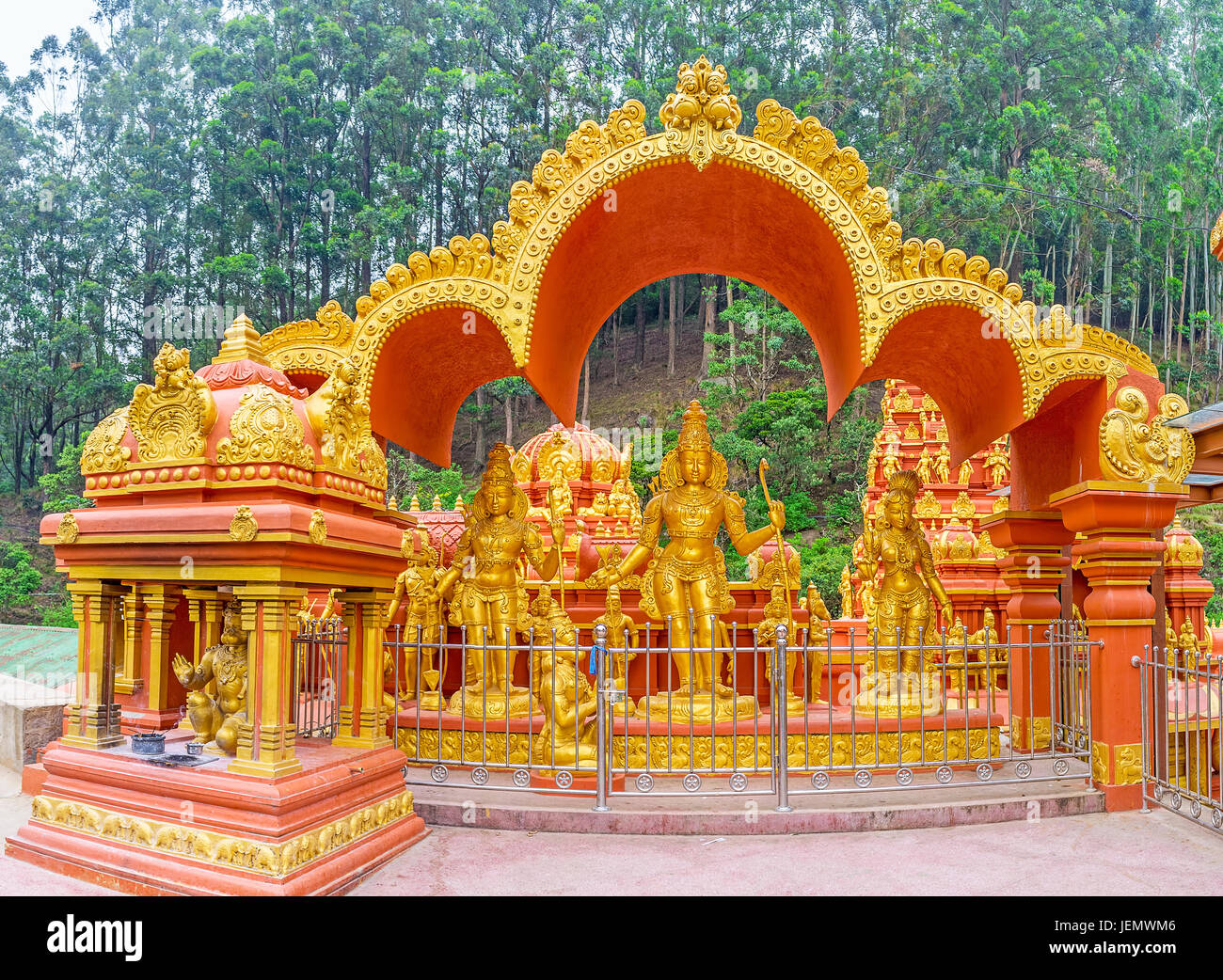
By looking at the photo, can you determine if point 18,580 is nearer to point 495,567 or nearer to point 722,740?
point 495,567

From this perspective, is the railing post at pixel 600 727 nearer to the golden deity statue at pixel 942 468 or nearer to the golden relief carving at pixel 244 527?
the golden relief carving at pixel 244 527

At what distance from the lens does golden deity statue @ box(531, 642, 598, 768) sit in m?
6.12

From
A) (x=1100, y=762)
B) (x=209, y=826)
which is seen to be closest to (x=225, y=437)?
(x=209, y=826)

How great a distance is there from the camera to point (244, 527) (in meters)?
4.51

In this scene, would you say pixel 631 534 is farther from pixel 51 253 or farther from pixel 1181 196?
pixel 51 253

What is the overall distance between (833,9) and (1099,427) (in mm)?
35578

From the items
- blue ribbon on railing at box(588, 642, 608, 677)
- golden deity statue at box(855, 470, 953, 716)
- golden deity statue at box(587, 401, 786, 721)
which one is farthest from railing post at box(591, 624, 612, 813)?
golden deity statue at box(855, 470, 953, 716)

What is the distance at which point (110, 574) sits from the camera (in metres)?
4.97

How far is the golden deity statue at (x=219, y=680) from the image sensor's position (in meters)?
5.15

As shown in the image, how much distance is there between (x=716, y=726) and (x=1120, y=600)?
3278mm

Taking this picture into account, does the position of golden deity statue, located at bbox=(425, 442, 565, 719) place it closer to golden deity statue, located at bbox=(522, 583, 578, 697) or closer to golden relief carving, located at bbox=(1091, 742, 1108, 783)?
golden deity statue, located at bbox=(522, 583, 578, 697)

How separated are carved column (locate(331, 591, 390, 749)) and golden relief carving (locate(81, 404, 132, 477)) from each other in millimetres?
1598

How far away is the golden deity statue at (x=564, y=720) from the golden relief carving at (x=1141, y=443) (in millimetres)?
4399
